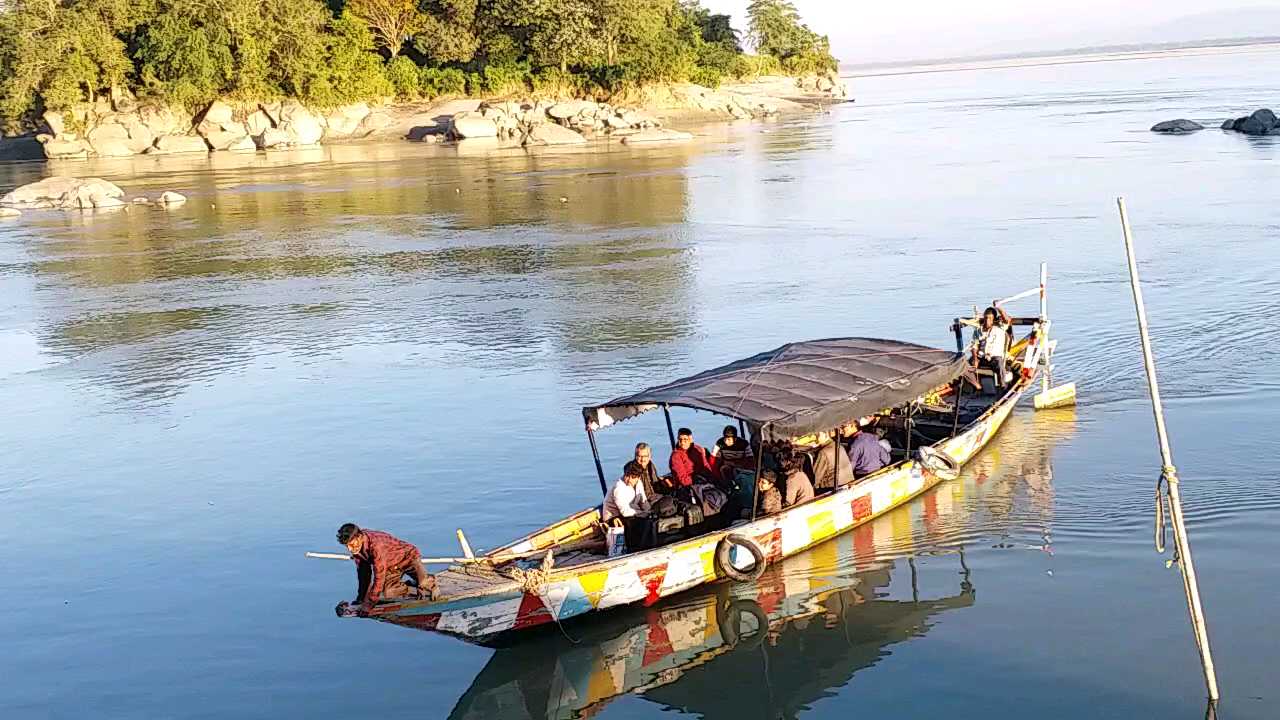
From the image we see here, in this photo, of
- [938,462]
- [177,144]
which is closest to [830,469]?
[938,462]

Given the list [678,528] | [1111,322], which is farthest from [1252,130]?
[678,528]

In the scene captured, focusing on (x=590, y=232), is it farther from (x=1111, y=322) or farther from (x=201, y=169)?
(x=201, y=169)

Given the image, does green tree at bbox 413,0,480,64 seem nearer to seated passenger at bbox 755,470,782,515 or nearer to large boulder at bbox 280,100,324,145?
large boulder at bbox 280,100,324,145

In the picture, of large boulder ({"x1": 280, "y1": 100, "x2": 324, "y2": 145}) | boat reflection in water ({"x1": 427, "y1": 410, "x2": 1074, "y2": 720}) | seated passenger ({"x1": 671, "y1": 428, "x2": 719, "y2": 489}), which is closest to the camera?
boat reflection in water ({"x1": 427, "y1": 410, "x2": 1074, "y2": 720})

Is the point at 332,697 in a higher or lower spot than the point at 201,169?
lower

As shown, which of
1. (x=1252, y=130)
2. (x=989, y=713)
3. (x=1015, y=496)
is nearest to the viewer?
(x=989, y=713)

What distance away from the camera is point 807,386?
1373 centimetres

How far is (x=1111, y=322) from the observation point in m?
22.3

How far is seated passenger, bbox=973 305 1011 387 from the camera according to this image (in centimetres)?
1800

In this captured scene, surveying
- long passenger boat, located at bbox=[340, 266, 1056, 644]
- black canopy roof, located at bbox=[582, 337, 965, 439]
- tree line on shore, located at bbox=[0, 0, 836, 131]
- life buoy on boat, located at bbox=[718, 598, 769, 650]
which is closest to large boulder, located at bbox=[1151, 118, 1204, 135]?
tree line on shore, located at bbox=[0, 0, 836, 131]

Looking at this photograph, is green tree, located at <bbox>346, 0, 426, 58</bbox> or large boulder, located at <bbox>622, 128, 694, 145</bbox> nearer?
large boulder, located at <bbox>622, 128, 694, 145</bbox>

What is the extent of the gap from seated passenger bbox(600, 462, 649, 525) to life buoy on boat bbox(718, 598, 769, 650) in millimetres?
1367

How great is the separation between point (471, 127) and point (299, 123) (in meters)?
9.88

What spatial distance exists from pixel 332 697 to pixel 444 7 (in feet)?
231
